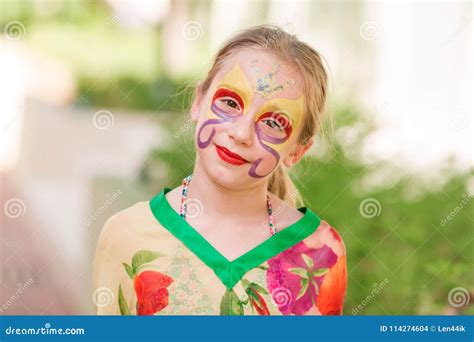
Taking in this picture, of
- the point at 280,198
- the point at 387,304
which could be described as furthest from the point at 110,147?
the point at 280,198

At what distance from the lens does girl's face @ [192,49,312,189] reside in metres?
3.23

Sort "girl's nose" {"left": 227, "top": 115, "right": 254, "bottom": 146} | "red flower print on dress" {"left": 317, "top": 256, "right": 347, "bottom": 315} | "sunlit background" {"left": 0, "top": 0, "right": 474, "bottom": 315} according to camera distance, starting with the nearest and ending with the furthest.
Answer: "girl's nose" {"left": 227, "top": 115, "right": 254, "bottom": 146}
"red flower print on dress" {"left": 317, "top": 256, "right": 347, "bottom": 315}
"sunlit background" {"left": 0, "top": 0, "right": 474, "bottom": 315}

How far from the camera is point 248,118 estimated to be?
3.24 meters

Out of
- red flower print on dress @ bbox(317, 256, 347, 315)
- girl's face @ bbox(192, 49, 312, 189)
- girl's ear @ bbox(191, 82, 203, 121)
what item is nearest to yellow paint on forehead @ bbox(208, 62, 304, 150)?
girl's face @ bbox(192, 49, 312, 189)

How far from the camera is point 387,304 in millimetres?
4855

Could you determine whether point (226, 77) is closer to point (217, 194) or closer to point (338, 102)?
point (217, 194)

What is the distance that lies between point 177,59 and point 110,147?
1.22m

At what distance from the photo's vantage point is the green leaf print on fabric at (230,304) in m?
3.26

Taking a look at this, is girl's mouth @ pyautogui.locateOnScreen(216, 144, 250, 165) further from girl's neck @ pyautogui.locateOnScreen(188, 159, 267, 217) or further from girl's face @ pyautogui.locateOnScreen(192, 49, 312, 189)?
girl's neck @ pyautogui.locateOnScreen(188, 159, 267, 217)

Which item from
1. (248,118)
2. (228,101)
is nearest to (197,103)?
(228,101)

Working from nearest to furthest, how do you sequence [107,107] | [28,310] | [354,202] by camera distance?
[28,310]
[354,202]
[107,107]

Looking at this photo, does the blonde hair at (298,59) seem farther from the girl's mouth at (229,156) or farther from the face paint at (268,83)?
the girl's mouth at (229,156)

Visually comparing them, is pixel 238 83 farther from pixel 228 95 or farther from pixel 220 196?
pixel 220 196

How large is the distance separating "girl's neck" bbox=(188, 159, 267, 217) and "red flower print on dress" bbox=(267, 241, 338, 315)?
0.76ft
